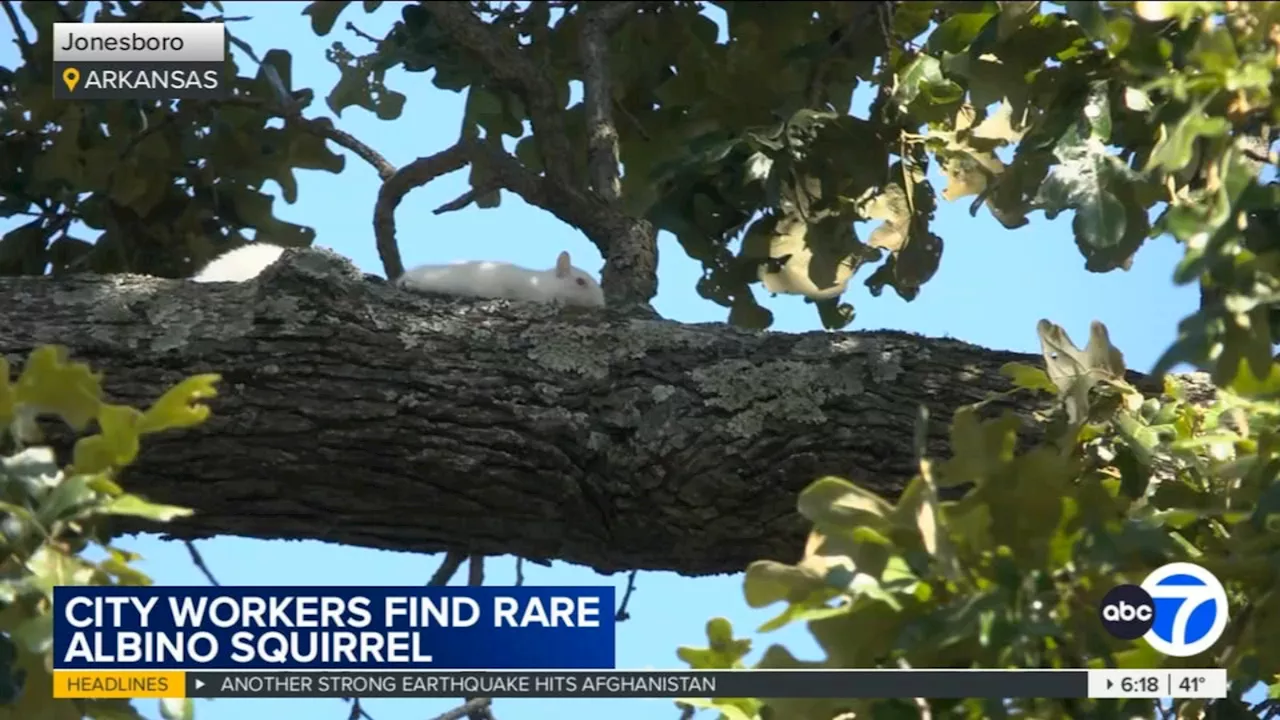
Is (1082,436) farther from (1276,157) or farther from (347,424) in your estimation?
(347,424)

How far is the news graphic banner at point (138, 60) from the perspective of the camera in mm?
3518

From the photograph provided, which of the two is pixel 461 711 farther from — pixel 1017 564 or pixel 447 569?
pixel 1017 564

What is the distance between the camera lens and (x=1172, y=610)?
2.10 metres

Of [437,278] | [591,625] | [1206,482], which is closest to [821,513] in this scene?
[591,625]

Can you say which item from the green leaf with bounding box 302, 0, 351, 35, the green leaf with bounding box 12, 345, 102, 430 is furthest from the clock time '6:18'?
the green leaf with bounding box 302, 0, 351, 35

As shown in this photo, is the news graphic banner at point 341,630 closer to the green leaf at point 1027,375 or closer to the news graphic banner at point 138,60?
the green leaf at point 1027,375

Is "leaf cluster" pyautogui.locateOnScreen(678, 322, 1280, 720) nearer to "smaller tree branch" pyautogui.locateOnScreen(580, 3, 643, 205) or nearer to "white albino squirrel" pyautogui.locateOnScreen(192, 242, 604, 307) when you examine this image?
"smaller tree branch" pyautogui.locateOnScreen(580, 3, 643, 205)

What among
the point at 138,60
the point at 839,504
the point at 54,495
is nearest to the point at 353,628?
the point at 54,495

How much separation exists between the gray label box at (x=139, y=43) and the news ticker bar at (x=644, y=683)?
1757mm

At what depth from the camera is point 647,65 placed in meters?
3.37

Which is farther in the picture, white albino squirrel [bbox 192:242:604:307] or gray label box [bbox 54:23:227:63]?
white albino squirrel [bbox 192:242:604:307]

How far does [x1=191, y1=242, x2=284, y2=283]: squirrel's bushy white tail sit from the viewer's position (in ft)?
12.4

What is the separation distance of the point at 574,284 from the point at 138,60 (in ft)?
5.36

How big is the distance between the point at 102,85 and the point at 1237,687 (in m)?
2.56
